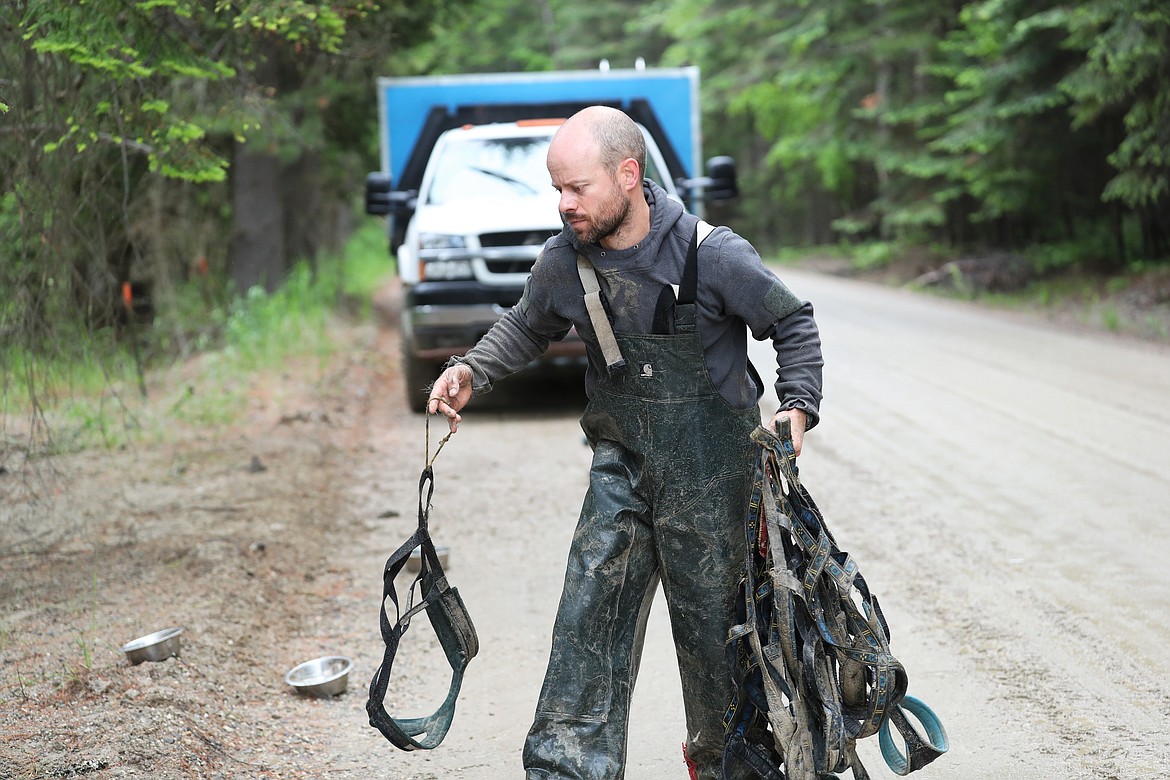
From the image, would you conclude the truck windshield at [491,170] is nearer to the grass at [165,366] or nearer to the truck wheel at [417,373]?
the truck wheel at [417,373]

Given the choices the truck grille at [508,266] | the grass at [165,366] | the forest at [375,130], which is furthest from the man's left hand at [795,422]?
the truck grille at [508,266]

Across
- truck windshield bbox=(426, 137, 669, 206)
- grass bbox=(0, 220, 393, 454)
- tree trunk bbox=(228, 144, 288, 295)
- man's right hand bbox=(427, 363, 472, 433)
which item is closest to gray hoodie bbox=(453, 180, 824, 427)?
man's right hand bbox=(427, 363, 472, 433)

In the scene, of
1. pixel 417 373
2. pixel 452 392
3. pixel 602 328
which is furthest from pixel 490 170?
pixel 602 328

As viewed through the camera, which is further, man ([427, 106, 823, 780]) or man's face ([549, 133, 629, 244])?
man ([427, 106, 823, 780])

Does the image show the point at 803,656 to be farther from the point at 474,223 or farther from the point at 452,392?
the point at 474,223

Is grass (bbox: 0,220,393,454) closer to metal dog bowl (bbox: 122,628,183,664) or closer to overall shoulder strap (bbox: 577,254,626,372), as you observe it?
metal dog bowl (bbox: 122,628,183,664)

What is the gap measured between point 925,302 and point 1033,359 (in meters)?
7.64

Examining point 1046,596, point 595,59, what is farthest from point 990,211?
point 595,59

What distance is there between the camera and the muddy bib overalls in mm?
3553

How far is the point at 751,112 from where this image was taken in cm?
3891

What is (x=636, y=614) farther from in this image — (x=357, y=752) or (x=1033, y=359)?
(x=1033, y=359)

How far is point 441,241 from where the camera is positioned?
10.5 metres

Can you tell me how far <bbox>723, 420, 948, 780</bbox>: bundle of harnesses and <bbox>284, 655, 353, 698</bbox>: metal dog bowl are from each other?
6.52 feet

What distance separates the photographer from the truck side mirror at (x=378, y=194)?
36.8ft
